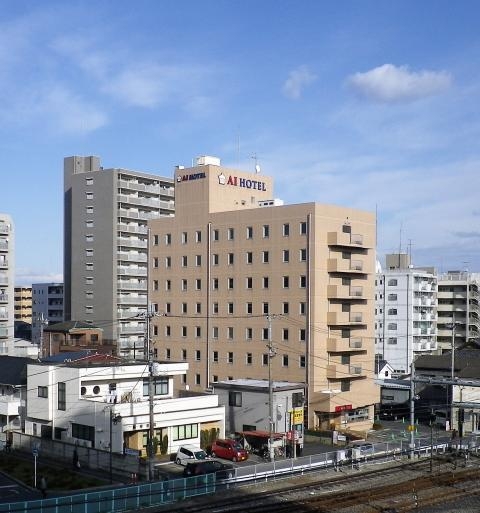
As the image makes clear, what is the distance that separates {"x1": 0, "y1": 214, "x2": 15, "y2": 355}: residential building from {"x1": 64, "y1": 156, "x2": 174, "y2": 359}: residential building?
11653mm

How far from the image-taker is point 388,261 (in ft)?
370

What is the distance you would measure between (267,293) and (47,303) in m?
63.3

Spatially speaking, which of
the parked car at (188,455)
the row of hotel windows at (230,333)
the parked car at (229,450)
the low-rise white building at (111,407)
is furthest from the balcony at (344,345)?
the parked car at (188,455)

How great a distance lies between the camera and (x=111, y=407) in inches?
1674

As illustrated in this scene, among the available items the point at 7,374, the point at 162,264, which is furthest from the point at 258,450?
the point at 162,264

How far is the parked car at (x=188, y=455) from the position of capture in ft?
134

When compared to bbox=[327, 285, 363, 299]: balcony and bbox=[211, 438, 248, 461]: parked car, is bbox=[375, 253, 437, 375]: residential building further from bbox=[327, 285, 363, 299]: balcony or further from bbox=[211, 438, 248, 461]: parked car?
bbox=[211, 438, 248, 461]: parked car

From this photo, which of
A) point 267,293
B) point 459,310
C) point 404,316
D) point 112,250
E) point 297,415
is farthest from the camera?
point 459,310

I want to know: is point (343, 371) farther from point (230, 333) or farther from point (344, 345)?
point (230, 333)

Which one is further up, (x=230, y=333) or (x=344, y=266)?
(x=344, y=266)

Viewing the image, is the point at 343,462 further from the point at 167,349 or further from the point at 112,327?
the point at 112,327

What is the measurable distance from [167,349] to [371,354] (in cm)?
1872

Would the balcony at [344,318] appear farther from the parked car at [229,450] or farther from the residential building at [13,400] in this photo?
the residential building at [13,400]

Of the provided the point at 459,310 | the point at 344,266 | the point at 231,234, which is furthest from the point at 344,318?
the point at 459,310
